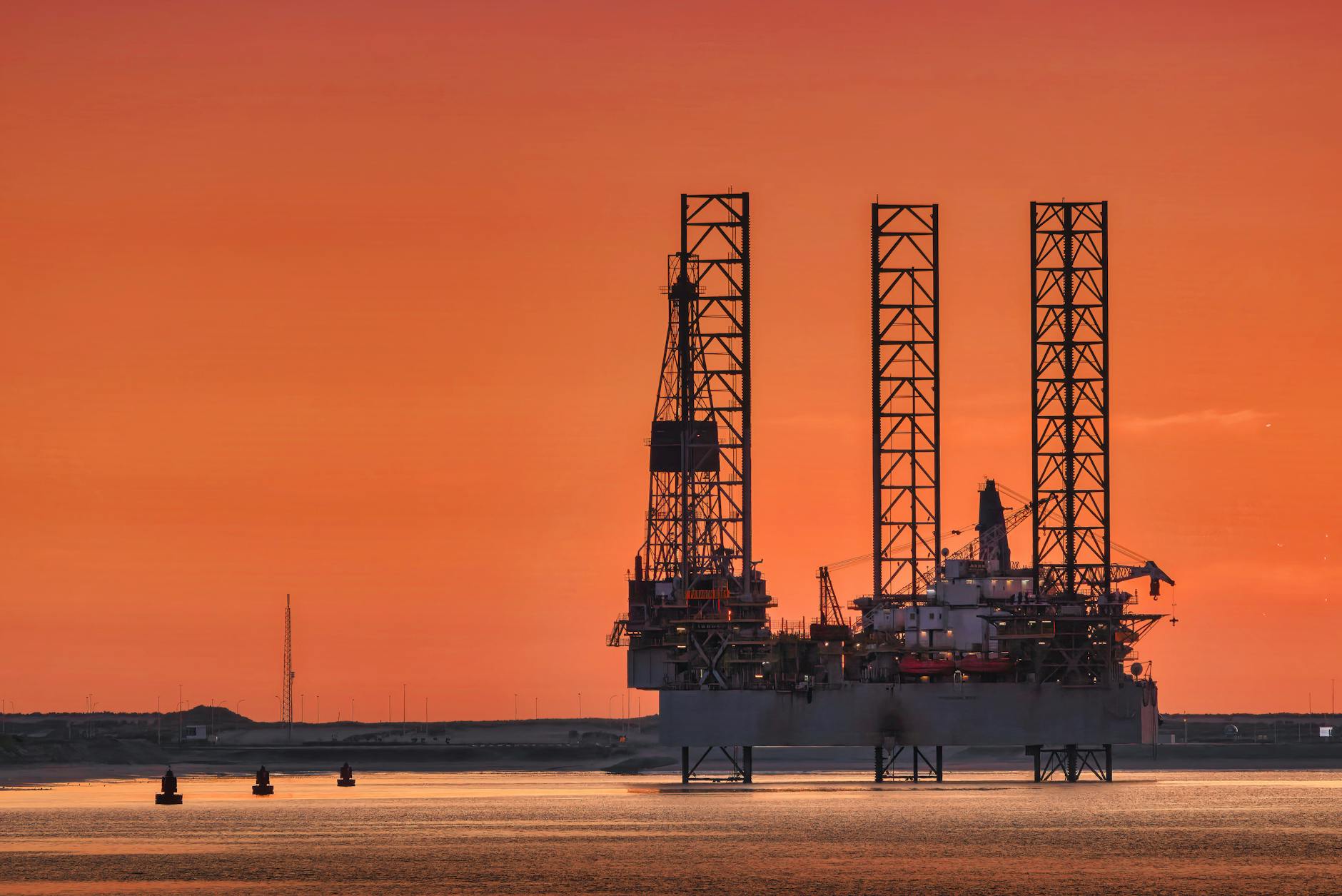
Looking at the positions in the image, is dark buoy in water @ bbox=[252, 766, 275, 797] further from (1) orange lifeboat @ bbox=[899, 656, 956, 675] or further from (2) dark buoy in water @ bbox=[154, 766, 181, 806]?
→ (1) orange lifeboat @ bbox=[899, 656, 956, 675]

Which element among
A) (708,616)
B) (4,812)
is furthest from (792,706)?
(4,812)

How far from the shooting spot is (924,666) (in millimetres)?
121625

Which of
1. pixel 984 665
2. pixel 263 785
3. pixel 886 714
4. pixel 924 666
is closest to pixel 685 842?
pixel 886 714

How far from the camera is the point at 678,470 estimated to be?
431ft

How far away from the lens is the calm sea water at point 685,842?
74250mm

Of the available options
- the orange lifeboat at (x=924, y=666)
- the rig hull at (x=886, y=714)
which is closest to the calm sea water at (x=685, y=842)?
the rig hull at (x=886, y=714)

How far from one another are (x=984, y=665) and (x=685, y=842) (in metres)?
33.8

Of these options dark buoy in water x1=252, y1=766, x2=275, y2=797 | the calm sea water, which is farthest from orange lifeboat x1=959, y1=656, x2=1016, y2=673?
dark buoy in water x1=252, y1=766, x2=275, y2=797

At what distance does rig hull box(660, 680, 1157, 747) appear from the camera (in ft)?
395

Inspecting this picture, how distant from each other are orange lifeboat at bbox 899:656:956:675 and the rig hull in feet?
2.58

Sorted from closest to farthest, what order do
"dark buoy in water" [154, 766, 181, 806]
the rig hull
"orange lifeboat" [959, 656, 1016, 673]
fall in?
"dark buoy in water" [154, 766, 181, 806], the rig hull, "orange lifeboat" [959, 656, 1016, 673]

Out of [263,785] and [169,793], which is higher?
[169,793]

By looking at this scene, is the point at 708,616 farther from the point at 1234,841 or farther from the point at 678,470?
the point at 1234,841

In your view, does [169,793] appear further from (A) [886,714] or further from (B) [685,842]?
(A) [886,714]
